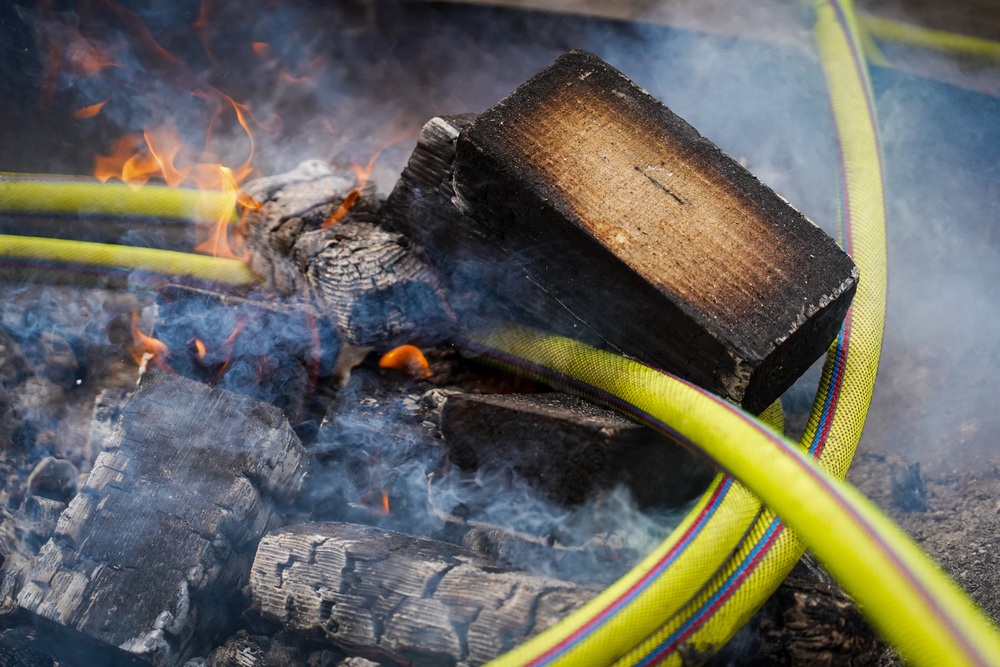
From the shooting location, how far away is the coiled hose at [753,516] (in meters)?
1.35

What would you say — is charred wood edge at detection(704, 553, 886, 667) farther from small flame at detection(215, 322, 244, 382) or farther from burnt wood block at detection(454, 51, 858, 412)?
small flame at detection(215, 322, 244, 382)

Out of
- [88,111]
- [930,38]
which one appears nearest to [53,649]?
[88,111]

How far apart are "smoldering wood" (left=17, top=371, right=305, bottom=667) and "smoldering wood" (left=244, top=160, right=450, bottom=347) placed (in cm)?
39

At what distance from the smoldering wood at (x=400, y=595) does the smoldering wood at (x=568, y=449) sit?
27cm

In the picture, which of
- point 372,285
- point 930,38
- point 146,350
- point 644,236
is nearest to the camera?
point 644,236

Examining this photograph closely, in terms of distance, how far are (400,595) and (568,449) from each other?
0.54 metres

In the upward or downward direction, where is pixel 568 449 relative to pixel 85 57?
upward

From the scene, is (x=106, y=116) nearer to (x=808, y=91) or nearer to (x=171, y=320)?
(x=171, y=320)

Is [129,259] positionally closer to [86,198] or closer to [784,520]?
[86,198]

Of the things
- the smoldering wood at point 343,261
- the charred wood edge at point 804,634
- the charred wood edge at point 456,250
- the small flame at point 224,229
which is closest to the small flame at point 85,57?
the small flame at point 224,229

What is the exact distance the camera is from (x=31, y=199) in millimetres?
3031

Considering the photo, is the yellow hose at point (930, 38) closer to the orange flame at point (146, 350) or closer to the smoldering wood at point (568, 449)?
the smoldering wood at point (568, 449)

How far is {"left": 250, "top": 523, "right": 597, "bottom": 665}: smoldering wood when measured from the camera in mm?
1789

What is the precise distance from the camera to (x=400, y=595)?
6.12 ft
